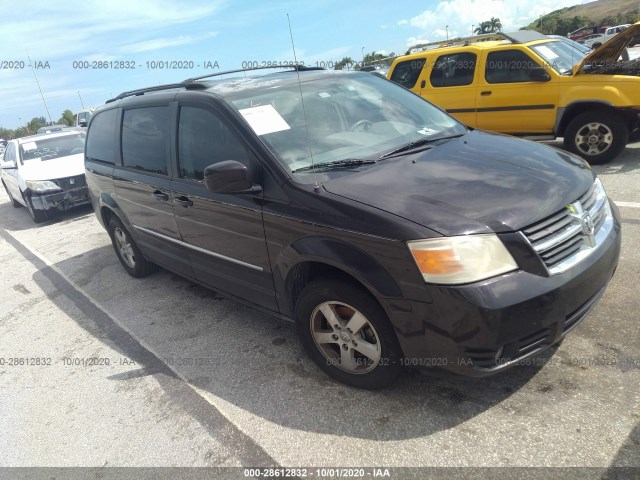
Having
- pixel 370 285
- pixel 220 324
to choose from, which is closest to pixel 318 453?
pixel 370 285

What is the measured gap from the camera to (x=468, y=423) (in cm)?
237

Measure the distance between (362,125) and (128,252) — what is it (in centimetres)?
320

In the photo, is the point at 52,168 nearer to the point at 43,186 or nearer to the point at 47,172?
the point at 47,172

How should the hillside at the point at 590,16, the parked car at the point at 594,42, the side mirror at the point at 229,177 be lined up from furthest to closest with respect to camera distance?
1. the hillside at the point at 590,16
2. the parked car at the point at 594,42
3. the side mirror at the point at 229,177

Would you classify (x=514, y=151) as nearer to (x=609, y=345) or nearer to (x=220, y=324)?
(x=609, y=345)

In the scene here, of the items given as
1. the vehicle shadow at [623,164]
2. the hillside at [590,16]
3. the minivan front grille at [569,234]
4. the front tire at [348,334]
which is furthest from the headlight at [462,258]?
the hillside at [590,16]

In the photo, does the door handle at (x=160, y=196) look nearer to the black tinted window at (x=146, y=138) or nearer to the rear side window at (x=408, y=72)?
the black tinted window at (x=146, y=138)

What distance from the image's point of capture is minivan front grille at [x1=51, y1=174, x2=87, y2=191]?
29.2ft

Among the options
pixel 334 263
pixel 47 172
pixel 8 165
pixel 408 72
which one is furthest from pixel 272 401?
pixel 8 165

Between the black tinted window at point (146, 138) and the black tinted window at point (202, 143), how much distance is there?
28 cm

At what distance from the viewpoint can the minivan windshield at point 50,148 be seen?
9.77 meters

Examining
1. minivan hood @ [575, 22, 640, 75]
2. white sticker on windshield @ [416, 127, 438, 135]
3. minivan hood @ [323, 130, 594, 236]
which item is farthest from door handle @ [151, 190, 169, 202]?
minivan hood @ [575, 22, 640, 75]

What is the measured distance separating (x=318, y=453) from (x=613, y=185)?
502cm

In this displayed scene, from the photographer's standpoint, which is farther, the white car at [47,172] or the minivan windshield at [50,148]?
the minivan windshield at [50,148]
